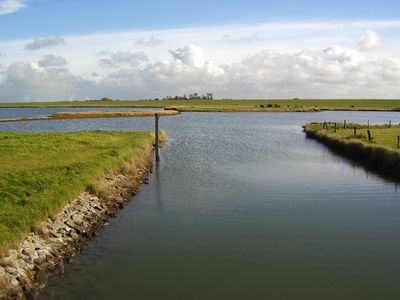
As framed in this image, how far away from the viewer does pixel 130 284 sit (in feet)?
51.0

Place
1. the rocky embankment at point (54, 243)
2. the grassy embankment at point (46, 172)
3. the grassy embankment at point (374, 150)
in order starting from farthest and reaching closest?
the grassy embankment at point (374, 150) < the grassy embankment at point (46, 172) < the rocky embankment at point (54, 243)

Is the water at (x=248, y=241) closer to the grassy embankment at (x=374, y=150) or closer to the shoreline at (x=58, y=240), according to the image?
the shoreline at (x=58, y=240)

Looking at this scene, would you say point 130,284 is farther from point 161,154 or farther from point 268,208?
point 161,154

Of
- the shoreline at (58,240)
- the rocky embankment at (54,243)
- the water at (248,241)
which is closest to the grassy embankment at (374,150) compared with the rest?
the water at (248,241)

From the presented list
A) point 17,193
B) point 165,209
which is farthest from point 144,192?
point 17,193

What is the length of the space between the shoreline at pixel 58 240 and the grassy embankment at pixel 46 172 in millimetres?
409

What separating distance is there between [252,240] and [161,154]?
97.0ft

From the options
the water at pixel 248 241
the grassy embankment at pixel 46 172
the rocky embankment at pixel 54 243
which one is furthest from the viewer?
the grassy embankment at pixel 46 172

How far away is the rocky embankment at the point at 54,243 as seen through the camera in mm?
14265

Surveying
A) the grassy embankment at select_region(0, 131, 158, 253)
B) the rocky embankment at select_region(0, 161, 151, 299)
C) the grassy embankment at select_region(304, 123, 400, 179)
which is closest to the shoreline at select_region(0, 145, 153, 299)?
the rocky embankment at select_region(0, 161, 151, 299)

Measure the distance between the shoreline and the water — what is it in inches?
20.4

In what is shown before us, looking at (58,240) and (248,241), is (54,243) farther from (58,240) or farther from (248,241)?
(248,241)

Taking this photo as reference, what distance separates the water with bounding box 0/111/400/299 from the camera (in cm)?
1533

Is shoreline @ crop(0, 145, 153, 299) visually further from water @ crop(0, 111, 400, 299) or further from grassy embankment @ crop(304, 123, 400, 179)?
grassy embankment @ crop(304, 123, 400, 179)
